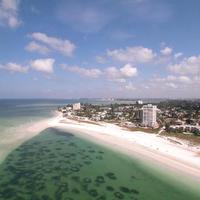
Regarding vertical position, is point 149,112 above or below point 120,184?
above

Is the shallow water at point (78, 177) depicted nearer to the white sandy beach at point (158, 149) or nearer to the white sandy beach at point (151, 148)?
the white sandy beach at point (151, 148)

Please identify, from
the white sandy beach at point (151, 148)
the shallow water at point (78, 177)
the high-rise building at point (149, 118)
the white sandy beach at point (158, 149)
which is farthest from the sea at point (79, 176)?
the high-rise building at point (149, 118)

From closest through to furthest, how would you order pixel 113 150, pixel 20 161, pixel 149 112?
pixel 20 161, pixel 113 150, pixel 149 112

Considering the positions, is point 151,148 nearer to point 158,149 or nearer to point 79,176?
point 158,149

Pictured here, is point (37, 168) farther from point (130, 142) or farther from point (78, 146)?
point (130, 142)

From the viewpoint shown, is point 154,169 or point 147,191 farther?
A: point 154,169

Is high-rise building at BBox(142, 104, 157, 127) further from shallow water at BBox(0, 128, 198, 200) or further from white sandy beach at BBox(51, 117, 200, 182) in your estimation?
shallow water at BBox(0, 128, 198, 200)

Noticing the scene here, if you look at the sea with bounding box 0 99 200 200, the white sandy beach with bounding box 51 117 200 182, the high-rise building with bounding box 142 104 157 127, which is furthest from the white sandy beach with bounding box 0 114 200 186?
the high-rise building with bounding box 142 104 157 127

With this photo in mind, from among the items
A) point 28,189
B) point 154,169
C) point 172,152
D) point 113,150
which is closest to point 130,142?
point 113,150
